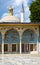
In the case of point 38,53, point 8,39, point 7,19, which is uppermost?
point 7,19

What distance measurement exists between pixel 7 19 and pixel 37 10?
765 centimetres

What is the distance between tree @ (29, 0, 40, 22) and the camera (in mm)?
39694

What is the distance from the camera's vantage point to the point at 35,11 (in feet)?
132

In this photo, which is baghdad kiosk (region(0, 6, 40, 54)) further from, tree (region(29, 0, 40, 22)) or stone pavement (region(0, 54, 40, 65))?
tree (region(29, 0, 40, 22))

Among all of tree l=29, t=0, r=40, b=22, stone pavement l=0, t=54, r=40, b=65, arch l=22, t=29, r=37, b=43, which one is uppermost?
tree l=29, t=0, r=40, b=22

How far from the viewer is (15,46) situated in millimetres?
29766

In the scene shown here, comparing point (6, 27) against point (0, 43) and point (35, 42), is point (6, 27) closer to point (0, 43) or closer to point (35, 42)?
point (0, 43)

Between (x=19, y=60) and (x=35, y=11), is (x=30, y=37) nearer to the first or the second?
(x=19, y=60)

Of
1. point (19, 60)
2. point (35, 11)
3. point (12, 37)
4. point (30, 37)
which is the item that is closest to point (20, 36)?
point (12, 37)

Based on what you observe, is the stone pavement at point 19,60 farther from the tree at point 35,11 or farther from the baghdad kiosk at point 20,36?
the tree at point 35,11

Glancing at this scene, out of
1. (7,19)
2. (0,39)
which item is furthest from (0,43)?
(7,19)

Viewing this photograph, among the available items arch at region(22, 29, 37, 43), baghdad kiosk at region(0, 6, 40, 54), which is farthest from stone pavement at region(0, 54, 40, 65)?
arch at region(22, 29, 37, 43)

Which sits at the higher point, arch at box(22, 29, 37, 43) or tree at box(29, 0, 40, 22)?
tree at box(29, 0, 40, 22)

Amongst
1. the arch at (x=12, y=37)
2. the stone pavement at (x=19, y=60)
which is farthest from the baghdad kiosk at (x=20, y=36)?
the stone pavement at (x=19, y=60)
